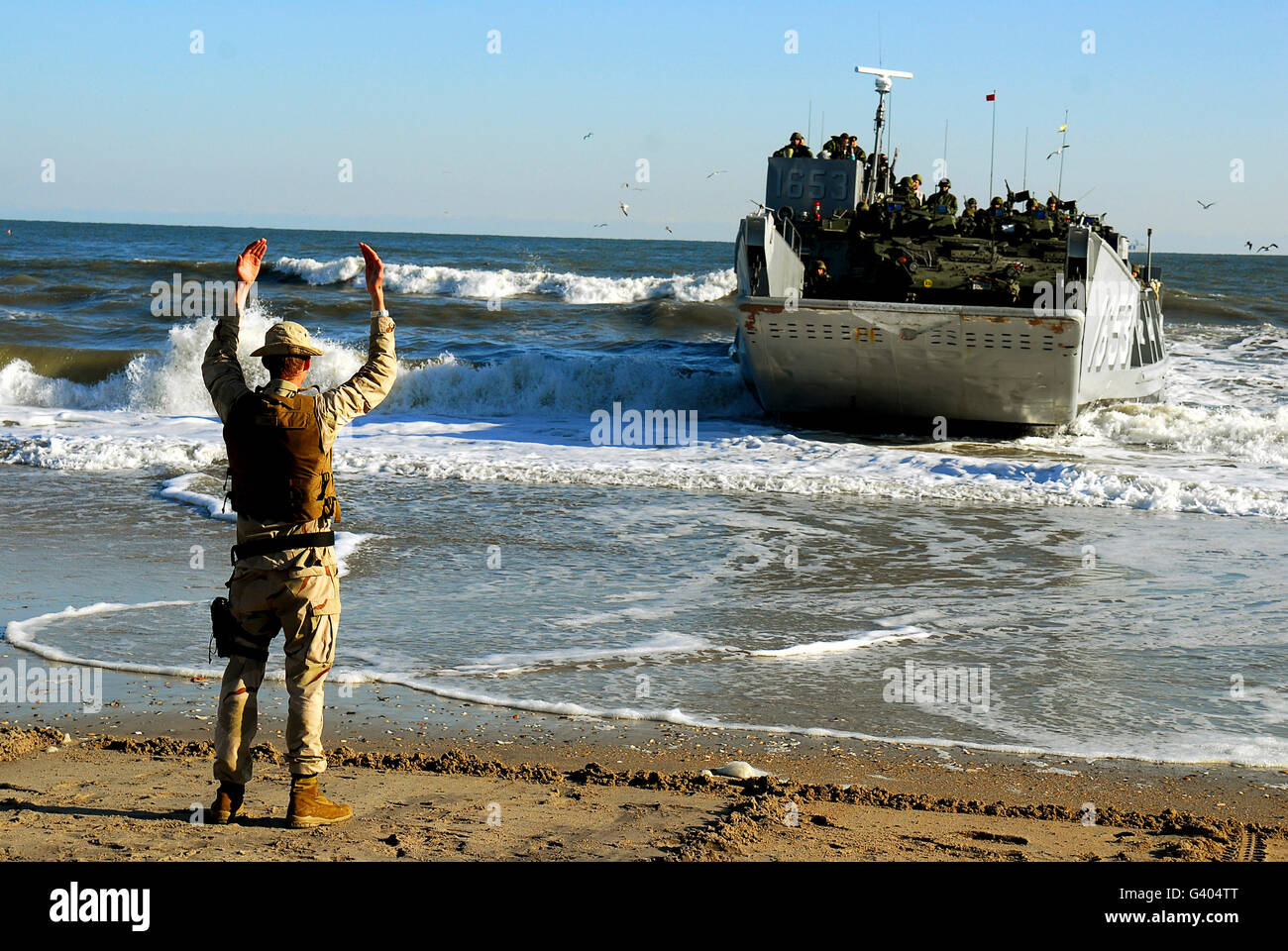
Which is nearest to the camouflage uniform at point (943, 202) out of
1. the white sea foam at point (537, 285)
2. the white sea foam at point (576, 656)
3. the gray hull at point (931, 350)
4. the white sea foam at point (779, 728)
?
Result: the gray hull at point (931, 350)

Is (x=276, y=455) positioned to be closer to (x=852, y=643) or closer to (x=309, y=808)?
(x=309, y=808)

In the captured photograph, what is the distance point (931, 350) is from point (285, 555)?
1112 centimetres

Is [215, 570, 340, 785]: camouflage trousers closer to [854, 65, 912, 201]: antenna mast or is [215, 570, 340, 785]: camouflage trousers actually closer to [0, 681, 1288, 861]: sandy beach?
[0, 681, 1288, 861]: sandy beach

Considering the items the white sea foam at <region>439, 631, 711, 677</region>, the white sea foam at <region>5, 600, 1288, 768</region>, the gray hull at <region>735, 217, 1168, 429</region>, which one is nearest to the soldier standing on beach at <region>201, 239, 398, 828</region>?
the white sea foam at <region>5, 600, 1288, 768</region>

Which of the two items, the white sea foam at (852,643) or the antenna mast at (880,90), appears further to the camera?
the antenna mast at (880,90)

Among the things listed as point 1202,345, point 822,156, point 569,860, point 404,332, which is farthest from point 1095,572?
point 1202,345

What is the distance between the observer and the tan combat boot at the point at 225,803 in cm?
440

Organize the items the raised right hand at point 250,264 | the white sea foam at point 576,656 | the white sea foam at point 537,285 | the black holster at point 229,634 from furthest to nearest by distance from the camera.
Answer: the white sea foam at point 537,285 → the white sea foam at point 576,656 → the raised right hand at point 250,264 → the black holster at point 229,634

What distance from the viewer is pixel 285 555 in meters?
4.43

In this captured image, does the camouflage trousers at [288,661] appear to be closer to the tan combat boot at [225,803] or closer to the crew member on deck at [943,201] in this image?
the tan combat boot at [225,803]

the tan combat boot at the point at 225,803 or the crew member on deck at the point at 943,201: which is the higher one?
the crew member on deck at the point at 943,201

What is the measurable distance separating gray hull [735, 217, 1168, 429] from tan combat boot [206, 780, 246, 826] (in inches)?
428

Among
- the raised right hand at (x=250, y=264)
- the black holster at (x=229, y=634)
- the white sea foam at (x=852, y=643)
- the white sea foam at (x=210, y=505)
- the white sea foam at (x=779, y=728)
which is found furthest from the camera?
the white sea foam at (x=210, y=505)

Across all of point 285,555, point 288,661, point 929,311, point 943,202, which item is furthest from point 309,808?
point 943,202
